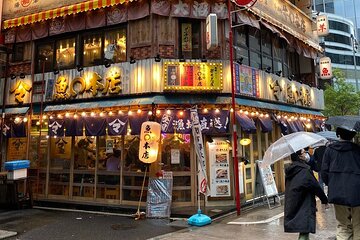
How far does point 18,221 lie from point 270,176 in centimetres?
879

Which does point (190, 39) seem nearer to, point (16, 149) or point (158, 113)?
point (158, 113)

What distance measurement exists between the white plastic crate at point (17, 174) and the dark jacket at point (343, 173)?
1030 cm

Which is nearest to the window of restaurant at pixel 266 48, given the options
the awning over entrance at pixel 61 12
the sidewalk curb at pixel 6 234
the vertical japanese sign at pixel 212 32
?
the vertical japanese sign at pixel 212 32

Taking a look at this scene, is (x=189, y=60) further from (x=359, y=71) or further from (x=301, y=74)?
(x=359, y=71)

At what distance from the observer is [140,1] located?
11773mm

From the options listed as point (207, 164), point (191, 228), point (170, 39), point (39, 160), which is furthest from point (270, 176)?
point (39, 160)

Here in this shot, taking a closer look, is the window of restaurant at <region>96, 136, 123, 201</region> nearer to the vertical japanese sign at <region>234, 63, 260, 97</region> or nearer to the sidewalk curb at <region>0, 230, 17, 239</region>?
the sidewalk curb at <region>0, 230, 17, 239</region>

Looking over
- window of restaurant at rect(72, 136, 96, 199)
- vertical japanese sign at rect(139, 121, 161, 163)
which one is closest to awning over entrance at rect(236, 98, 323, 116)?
vertical japanese sign at rect(139, 121, 161, 163)

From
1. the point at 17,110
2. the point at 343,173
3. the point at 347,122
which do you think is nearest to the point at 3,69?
the point at 17,110

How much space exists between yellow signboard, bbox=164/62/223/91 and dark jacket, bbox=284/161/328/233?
6196 millimetres

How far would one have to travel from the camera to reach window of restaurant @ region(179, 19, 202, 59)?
11953 millimetres

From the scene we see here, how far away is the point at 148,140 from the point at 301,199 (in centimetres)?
589

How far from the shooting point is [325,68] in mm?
18578

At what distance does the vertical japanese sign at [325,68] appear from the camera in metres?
18.4
